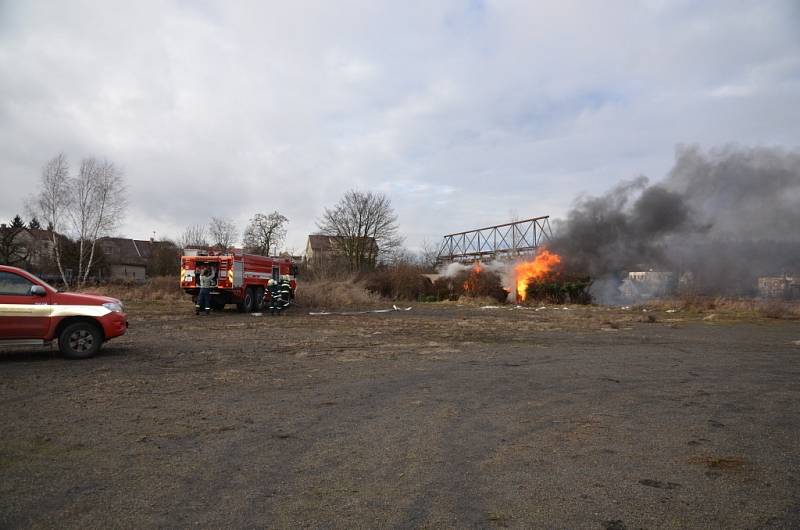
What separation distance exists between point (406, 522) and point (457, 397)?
11.9 ft

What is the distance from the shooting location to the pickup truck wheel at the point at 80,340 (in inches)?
356

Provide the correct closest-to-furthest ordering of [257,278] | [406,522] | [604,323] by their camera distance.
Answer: [406,522]
[604,323]
[257,278]

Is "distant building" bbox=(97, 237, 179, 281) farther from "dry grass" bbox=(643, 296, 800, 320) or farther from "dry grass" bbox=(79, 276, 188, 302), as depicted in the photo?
"dry grass" bbox=(643, 296, 800, 320)

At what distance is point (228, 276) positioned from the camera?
69.3 feet

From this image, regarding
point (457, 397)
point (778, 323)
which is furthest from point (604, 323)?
point (457, 397)

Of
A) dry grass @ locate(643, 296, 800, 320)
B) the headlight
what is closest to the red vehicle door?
the headlight

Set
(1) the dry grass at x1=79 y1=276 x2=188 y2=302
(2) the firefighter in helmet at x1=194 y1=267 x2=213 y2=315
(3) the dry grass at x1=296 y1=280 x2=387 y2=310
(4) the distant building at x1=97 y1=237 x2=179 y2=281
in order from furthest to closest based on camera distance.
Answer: (4) the distant building at x1=97 y1=237 x2=179 y2=281 → (3) the dry grass at x1=296 y1=280 x2=387 y2=310 → (1) the dry grass at x1=79 y1=276 x2=188 y2=302 → (2) the firefighter in helmet at x1=194 y1=267 x2=213 y2=315

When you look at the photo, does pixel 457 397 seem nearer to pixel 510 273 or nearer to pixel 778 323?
pixel 778 323

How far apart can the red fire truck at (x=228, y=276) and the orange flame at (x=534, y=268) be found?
56.7 feet

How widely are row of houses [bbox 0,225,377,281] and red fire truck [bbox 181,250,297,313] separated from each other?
18.5m

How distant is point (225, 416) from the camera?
574 centimetres

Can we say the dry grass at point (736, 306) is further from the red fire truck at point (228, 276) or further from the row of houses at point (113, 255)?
the row of houses at point (113, 255)

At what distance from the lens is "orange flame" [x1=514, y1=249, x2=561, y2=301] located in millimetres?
32562

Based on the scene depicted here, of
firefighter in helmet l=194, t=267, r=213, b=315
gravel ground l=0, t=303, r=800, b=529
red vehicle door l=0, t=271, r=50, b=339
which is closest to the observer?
gravel ground l=0, t=303, r=800, b=529
